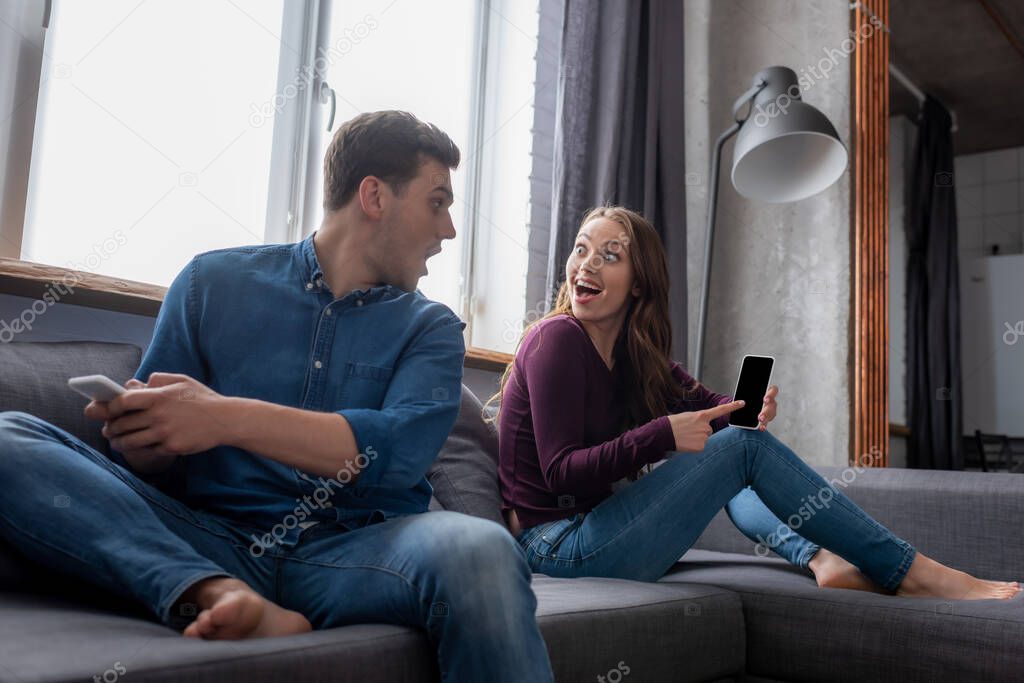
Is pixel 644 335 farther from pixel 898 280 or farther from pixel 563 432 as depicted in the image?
pixel 898 280

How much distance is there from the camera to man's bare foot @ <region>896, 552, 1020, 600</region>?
1440 mm

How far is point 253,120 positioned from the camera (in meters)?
2.11

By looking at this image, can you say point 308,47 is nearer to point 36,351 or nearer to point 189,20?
point 189,20

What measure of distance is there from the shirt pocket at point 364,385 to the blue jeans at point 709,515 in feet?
1.82

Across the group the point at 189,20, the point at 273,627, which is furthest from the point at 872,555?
the point at 189,20

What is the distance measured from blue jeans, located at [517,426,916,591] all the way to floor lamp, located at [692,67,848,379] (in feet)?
3.35

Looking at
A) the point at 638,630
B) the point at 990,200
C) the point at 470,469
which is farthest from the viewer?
the point at 990,200

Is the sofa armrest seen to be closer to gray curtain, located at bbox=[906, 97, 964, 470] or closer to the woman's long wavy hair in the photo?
the woman's long wavy hair

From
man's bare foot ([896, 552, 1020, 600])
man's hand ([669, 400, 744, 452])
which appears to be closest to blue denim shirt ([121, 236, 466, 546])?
man's hand ([669, 400, 744, 452])

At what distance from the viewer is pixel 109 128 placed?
5.97ft

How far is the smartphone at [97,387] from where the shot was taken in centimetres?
89

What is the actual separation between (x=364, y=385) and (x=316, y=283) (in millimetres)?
167

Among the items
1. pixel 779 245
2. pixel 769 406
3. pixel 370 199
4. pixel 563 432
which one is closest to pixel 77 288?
pixel 370 199

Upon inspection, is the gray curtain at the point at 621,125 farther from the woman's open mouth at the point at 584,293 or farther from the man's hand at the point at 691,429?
the man's hand at the point at 691,429
